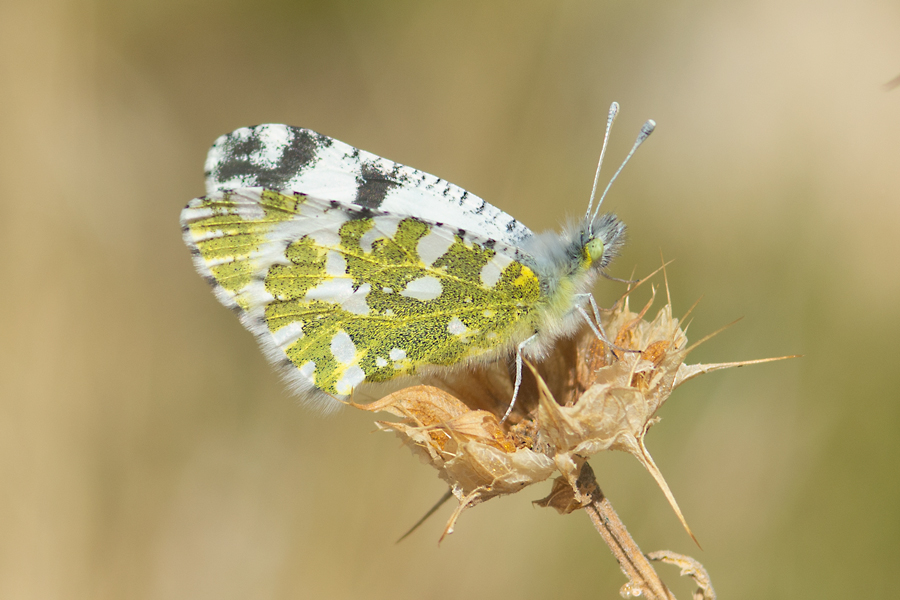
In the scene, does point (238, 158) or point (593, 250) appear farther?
point (238, 158)

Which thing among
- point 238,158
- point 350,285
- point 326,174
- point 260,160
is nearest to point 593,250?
point 350,285

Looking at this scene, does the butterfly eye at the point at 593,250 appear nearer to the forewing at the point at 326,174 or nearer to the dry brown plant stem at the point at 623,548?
the forewing at the point at 326,174

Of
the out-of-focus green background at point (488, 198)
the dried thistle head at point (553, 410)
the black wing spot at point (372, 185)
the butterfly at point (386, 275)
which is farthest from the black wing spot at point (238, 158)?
the out-of-focus green background at point (488, 198)

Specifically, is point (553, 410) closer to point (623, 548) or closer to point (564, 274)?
point (623, 548)

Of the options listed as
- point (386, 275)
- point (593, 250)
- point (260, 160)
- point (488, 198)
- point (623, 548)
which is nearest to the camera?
point (623, 548)

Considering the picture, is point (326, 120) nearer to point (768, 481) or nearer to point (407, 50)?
point (407, 50)

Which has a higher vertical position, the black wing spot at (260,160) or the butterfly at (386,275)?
the black wing spot at (260,160)

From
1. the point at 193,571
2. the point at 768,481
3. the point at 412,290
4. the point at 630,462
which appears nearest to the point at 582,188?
the point at 630,462
